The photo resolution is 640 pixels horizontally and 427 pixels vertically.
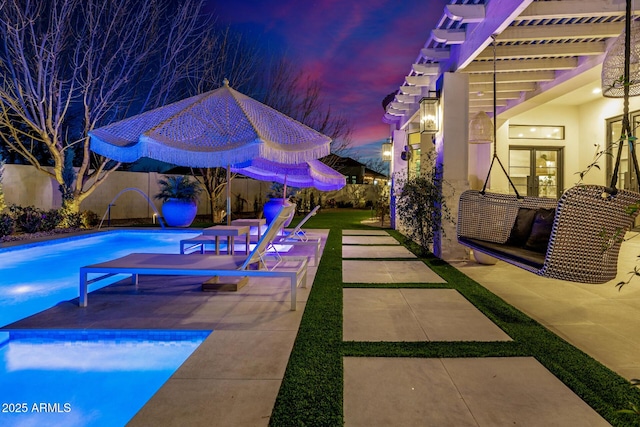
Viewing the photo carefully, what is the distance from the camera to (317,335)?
3.19 metres

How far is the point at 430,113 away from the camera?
764 centimetres

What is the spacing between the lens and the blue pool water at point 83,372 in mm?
2365

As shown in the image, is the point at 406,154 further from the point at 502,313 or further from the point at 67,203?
the point at 67,203

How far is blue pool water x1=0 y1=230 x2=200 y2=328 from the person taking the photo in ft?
15.9

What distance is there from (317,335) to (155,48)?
1238 cm

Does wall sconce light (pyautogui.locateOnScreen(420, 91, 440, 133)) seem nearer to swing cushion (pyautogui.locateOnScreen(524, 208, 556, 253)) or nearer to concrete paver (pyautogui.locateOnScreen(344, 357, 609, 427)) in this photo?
swing cushion (pyautogui.locateOnScreen(524, 208, 556, 253))

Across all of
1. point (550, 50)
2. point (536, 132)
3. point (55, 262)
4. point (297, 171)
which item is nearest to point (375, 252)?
point (297, 171)

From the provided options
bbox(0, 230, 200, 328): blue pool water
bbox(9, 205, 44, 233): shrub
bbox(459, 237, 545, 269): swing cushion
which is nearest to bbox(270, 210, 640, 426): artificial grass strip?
bbox(459, 237, 545, 269): swing cushion

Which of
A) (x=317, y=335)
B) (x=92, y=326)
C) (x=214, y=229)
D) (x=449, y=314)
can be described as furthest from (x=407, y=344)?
(x=214, y=229)

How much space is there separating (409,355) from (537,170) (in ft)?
35.6

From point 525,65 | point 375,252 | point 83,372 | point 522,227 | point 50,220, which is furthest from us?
point 50,220

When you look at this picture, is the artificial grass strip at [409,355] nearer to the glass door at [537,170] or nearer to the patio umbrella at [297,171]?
the patio umbrella at [297,171]

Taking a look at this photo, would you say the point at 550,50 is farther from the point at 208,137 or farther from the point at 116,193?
the point at 116,193

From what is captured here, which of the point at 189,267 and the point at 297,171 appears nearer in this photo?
the point at 189,267
